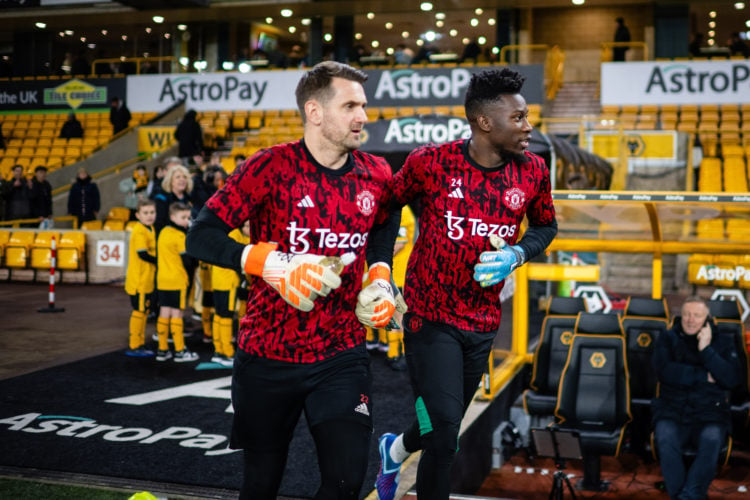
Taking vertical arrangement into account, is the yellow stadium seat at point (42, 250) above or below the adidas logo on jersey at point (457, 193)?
below

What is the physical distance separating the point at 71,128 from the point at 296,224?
72.6 feet

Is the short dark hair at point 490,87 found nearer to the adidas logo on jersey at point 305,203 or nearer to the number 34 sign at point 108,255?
the adidas logo on jersey at point 305,203

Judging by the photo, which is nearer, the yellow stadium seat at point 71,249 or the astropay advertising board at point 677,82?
the yellow stadium seat at point 71,249

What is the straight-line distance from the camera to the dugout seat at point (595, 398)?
652 cm

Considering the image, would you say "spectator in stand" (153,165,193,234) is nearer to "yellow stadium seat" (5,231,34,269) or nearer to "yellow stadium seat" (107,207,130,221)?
"yellow stadium seat" (5,231,34,269)

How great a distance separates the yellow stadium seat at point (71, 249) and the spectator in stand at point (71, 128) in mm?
8818

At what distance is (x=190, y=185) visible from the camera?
8.81 m

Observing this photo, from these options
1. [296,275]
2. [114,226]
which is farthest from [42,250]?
[296,275]

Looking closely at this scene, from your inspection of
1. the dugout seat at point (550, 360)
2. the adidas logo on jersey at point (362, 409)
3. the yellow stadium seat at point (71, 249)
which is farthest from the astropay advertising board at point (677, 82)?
the adidas logo on jersey at point (362, 409)

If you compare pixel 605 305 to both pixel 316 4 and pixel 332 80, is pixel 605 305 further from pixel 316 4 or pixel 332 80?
pixel 316 4

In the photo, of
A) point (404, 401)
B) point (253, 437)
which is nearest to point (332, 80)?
point (253, 437)

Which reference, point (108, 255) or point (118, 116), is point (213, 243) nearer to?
point (108, 255)

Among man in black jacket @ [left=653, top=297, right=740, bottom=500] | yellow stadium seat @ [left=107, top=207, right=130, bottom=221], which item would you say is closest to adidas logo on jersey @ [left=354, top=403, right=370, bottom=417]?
man in black jacket @ [left=653, top=297, right=740, bottom=500]

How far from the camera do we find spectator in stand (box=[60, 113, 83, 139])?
75.9 ft
